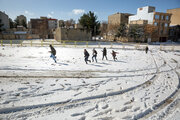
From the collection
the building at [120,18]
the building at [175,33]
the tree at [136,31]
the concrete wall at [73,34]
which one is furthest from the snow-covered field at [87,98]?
the building at [175,33]

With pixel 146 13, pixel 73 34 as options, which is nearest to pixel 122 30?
pixel 146 13

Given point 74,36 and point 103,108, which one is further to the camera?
point 74,36

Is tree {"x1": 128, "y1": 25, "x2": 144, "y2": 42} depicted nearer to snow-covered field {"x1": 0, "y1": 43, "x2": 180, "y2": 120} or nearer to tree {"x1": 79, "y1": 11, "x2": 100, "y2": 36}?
tree {"x1": 79, "y1": 11, "x2": 100, "y2": 36}

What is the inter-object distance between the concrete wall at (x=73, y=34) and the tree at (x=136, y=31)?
586 inches

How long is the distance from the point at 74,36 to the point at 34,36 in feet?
88.1

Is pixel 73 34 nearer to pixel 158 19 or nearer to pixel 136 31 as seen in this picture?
pixel 136 31

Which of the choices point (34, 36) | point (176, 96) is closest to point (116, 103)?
point (176, 96)

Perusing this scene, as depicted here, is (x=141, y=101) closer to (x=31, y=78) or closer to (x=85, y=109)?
(x=85, y=109)

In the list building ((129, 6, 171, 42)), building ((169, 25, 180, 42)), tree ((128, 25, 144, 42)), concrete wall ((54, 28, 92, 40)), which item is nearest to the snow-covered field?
concrete wall ((54, 28, 92, 40))

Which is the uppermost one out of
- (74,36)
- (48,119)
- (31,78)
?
(74,36)

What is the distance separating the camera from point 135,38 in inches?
1548

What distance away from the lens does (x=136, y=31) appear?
123ft

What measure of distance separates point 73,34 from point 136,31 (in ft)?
70.6

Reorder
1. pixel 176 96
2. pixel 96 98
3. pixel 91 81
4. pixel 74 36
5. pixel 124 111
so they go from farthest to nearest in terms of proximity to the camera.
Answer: pixel 74 36 → pixel 91 81 → pixel 176 96 → pixel 96 98 → pixel 124 111
